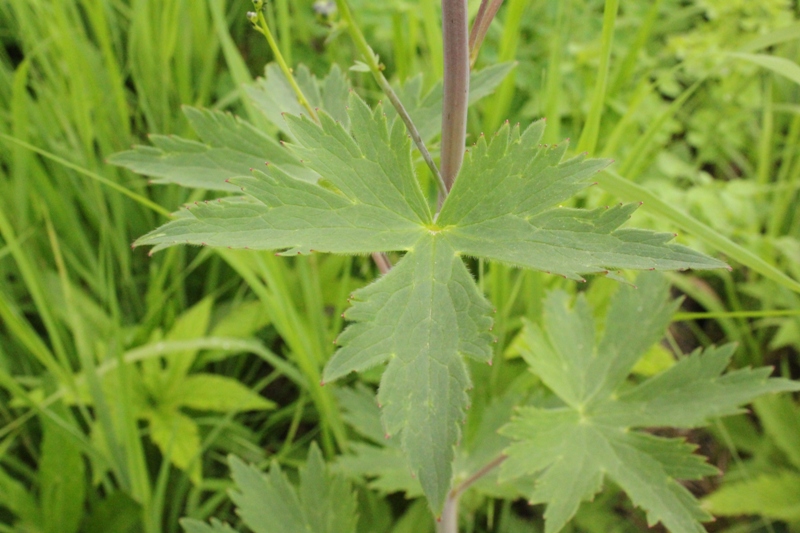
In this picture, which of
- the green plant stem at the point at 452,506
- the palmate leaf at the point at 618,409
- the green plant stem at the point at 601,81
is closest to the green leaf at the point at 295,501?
the green plant stem at the point at 452,506

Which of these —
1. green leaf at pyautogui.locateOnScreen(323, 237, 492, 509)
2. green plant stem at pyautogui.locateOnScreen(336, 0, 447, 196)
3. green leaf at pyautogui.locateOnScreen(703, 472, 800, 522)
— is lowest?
green leaf at pyautogui.locateOnScreen(703, 472, 800, 522)

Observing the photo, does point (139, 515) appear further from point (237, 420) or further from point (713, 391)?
point (713, 391)

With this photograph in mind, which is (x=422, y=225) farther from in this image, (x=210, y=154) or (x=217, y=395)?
(x=217, y=395)

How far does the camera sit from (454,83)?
0.72 meters

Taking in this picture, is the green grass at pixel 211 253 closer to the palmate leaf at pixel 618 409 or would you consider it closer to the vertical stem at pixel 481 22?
the palmate leaf at pixel 618 409

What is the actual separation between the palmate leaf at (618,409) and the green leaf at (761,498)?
512mm

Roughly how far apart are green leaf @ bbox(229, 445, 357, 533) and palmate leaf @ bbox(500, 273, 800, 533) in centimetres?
31

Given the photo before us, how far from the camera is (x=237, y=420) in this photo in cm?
149

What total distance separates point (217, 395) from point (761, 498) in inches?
50.0

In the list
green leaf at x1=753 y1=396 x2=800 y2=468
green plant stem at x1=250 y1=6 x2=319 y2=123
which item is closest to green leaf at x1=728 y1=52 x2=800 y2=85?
green plant stem at x1=250 y1=6 x2=319 y2=123

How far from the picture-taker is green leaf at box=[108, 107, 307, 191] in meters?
0.92

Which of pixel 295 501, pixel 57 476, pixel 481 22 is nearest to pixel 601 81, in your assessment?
pixel 481 22

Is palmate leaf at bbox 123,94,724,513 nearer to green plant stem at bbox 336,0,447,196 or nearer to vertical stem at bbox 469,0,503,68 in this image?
green plant stem at bbox 336,0,447,196

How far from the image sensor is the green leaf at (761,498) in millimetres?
1366
